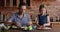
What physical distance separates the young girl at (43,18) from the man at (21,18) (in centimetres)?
16

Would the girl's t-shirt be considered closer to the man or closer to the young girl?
the young girl

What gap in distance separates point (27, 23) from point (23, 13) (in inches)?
6.1

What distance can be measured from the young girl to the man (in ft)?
0.53

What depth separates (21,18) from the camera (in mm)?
2568

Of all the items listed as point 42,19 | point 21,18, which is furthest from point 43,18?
point 21,18

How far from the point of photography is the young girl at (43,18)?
252 centimetres

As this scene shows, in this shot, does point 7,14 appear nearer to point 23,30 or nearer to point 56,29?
point 23,30

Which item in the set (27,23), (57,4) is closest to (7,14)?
(27,23)

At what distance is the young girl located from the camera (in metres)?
2.52

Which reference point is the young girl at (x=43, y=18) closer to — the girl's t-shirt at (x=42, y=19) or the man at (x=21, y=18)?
the girl's t-shirt at (x=42, y=19)

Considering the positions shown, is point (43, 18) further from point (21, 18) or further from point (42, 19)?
point (21, 18)

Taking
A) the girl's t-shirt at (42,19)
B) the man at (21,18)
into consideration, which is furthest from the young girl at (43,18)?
the man at (21,18)

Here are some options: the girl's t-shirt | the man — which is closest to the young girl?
the girl's t-shirt

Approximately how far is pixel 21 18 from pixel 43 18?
1.05ft
